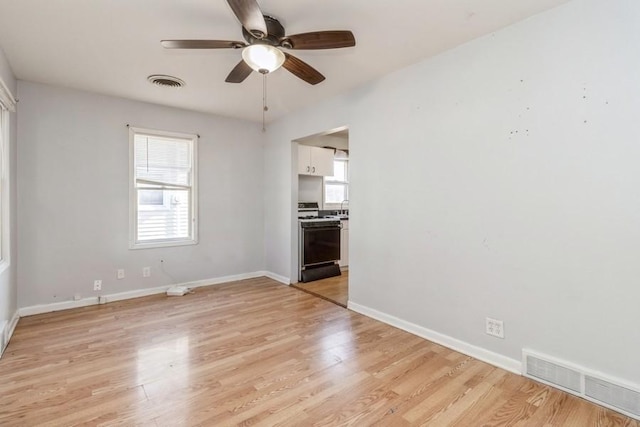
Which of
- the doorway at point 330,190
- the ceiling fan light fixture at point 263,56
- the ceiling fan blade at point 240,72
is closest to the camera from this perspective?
the ceiling fan light fixture at point 263,56

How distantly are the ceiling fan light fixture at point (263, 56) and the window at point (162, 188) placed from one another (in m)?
2.62

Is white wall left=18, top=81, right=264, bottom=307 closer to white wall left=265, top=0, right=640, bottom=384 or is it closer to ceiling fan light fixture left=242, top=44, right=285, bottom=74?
white wall left=265, top=0, right=640, bottom=384

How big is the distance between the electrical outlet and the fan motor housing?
2.51 meters

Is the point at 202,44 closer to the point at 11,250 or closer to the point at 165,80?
the point at 165,80

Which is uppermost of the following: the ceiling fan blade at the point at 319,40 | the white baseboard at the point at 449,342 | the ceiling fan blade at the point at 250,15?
the ceiling fan blade at the point at 319,40

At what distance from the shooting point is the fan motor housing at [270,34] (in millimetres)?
2084

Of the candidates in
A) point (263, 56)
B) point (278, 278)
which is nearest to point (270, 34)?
point (263, 56)

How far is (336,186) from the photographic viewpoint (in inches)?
244

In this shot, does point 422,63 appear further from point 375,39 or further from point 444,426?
point 444,426

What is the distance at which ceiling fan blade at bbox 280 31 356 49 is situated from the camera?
6.41 feet

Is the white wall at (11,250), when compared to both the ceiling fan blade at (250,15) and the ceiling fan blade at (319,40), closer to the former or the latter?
the ceiling fan blade at (250,15)

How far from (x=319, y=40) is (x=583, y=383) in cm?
267

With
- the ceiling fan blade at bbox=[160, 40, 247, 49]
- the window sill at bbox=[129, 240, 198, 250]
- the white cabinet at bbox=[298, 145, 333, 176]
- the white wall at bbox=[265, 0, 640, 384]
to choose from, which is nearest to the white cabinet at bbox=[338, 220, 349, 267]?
the white cabinet at bbox=[298, 145, 333, 176]

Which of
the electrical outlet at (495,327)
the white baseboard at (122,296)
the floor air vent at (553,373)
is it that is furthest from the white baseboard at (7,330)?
the floor air vent at (553,373)
